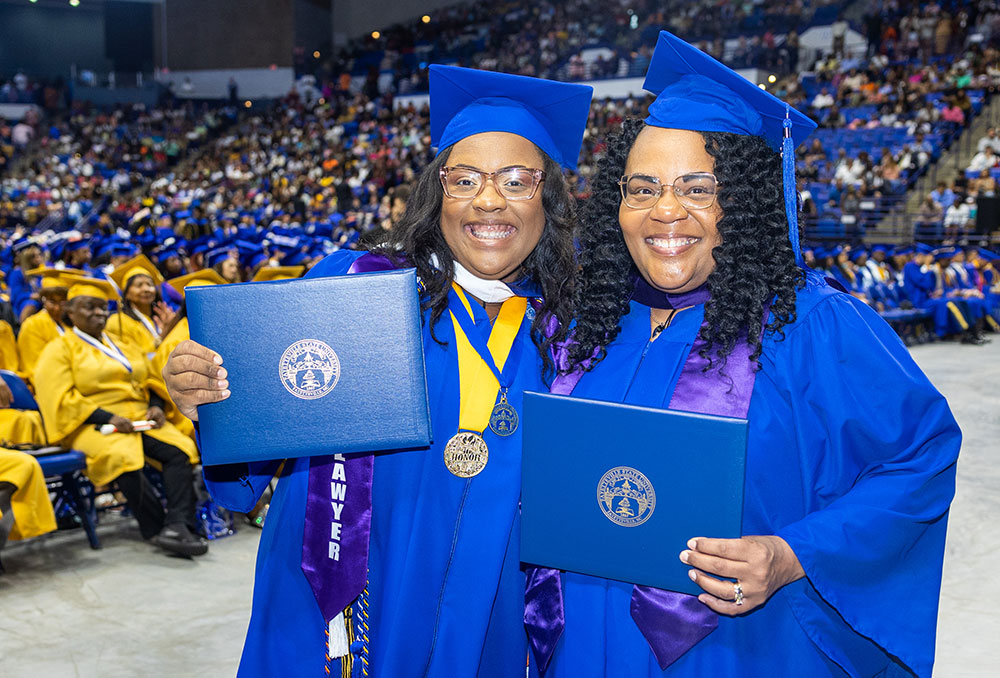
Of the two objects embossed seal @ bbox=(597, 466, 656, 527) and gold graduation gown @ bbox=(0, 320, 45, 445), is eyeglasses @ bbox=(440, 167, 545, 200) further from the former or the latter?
gold graduation gown @ bbox=(0, 320, 45, 445)

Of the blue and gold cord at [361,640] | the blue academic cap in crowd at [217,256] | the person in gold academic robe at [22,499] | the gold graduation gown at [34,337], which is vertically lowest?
the person in gold academic robe at [22,499]

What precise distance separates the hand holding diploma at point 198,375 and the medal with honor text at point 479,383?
0.45 metres

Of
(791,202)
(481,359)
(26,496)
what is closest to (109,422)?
(26,496)

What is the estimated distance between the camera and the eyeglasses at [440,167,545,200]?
1946 millimetres

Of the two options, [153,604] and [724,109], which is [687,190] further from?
[153,604]

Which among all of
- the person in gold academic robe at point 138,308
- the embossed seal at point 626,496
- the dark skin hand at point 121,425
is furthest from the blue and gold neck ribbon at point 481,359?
the person in gold academic robe at point 138,308

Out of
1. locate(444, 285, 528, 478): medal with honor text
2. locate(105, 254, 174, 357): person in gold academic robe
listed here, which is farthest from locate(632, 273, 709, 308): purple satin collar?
locate(105, 254, 174, 357): person in gold academic robe

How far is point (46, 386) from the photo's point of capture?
4816 millimetres

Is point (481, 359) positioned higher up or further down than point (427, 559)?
higher up

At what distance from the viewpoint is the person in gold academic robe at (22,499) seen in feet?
14.0

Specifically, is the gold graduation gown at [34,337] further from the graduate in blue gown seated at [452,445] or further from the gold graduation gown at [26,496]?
the graduate in blue gown seated at [452,445]

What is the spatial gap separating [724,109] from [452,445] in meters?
0.82

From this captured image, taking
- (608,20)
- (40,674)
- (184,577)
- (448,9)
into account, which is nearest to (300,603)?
(40,674)

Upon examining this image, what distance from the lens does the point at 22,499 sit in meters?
4.30
